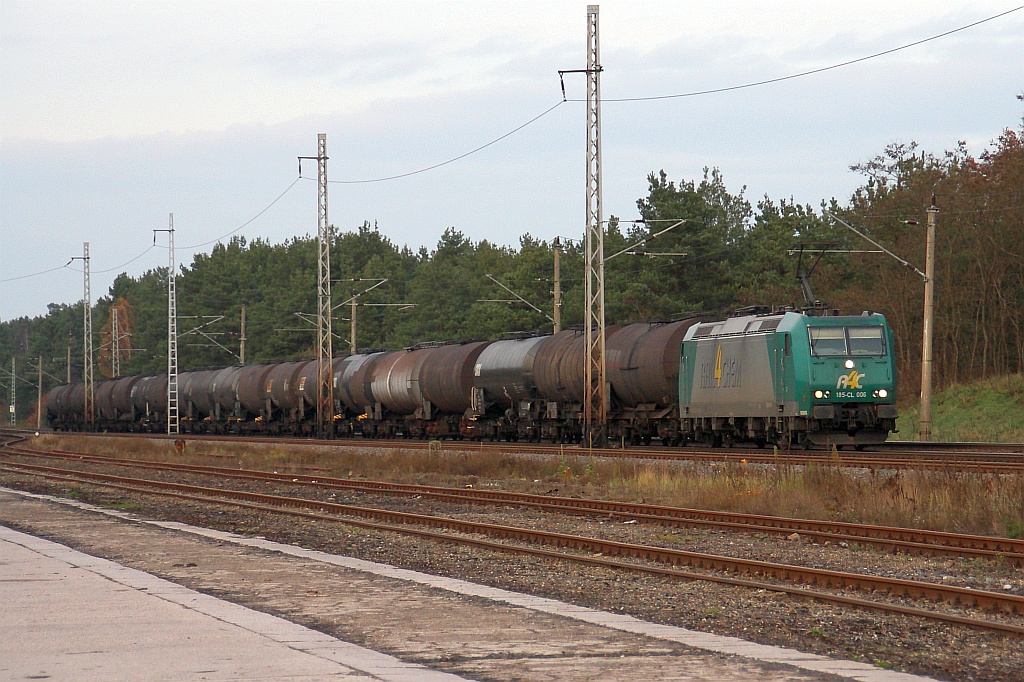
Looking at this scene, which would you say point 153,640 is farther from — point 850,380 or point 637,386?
point 637,386

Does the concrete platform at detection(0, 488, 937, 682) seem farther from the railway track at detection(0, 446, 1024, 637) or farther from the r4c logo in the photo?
the r4c logo

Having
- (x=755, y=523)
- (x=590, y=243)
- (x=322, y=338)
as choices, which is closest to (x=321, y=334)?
(x=322, y=338)

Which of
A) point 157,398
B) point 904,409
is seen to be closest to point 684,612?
point 904,409

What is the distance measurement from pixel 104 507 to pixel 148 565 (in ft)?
33.6

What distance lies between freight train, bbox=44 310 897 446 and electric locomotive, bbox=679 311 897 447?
30mm

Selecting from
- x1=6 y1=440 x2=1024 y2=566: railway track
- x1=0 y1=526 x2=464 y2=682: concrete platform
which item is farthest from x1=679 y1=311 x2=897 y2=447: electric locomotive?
x1=0 y1=526 x2=464 y2=682: concrete platform

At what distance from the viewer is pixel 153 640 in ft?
30.3

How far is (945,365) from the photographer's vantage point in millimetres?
54969

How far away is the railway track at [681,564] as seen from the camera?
35.5 ft

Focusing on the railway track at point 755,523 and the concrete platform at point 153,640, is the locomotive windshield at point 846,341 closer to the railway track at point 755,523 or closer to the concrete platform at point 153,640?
the railway track at point 755,523

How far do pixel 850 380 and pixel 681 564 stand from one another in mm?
15897

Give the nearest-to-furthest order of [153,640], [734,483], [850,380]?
[153,640] < [734,483] < [850,380]

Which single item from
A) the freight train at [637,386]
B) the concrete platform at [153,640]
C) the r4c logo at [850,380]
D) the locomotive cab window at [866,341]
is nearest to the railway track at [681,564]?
the concrete platform at [153,640]

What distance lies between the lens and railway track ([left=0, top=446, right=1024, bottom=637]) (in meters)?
10.8
